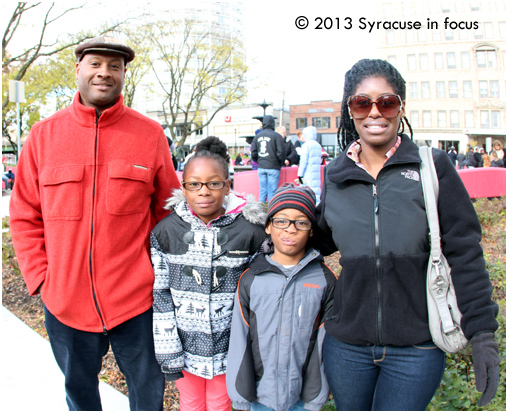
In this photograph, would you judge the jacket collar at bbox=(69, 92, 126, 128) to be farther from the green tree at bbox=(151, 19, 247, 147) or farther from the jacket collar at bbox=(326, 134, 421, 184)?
the green tree at bbox=(151, 19, 247, 147)

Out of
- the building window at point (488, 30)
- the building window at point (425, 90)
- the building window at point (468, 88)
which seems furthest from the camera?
the building window at point (425, 90)

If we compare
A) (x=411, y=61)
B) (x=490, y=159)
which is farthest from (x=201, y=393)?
(x=411, y=61)

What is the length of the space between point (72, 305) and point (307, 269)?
4.38 feet

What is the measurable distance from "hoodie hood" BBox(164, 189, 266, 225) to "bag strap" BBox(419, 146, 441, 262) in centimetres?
99

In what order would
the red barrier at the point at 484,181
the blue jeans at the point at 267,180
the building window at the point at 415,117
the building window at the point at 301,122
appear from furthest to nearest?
the building window at the point at 301,122 → the building window at the point at 415,117 → the blue jeans at the point at 267,180 → the red barrier at the point at 484,181

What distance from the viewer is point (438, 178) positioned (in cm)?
171

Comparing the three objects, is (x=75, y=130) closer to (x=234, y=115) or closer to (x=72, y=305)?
(x=72, y=305)

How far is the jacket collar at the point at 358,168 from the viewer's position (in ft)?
5.78

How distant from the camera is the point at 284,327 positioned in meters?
2.08

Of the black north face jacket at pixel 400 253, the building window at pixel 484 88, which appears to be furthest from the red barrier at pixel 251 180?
the building window at pixel 484 88

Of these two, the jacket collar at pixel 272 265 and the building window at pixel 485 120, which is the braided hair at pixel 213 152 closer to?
the jacket collar at pixel 272 265

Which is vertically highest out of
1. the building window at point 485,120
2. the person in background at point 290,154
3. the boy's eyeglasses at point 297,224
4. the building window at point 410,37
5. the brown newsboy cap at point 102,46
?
the building window at point 410,37

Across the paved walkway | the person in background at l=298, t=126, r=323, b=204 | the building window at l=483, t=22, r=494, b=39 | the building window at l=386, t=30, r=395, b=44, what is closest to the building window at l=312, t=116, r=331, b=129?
the building window at l=386, t=30, r=395, b=44

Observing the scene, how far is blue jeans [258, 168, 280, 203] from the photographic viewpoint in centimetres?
923
